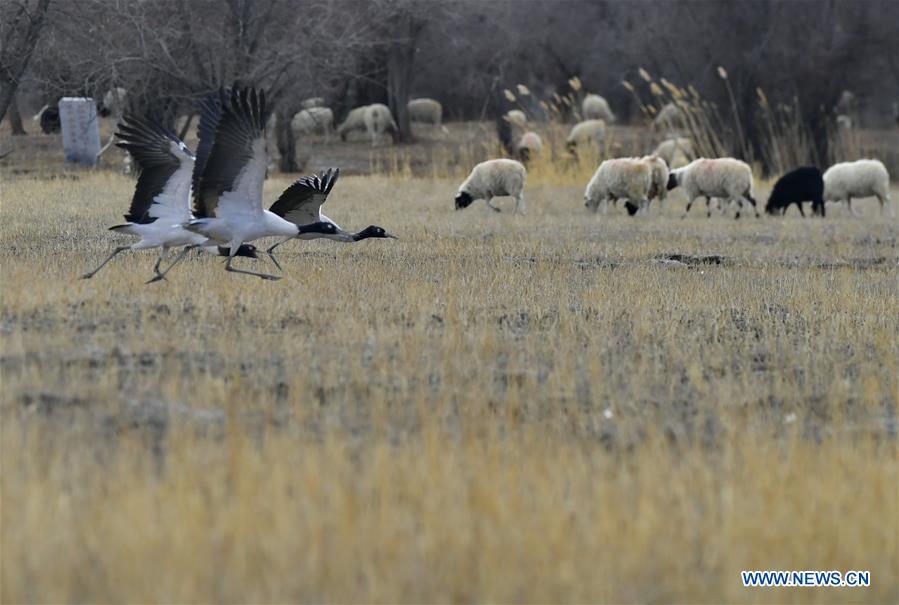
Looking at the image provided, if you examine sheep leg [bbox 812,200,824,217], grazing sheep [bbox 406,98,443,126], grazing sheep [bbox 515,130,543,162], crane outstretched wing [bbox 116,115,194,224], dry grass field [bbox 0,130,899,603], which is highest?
grazing sheep [bbox 406,98,443,126]

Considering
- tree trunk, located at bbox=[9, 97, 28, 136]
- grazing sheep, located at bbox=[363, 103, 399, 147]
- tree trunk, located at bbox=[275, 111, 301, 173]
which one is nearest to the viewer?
tree trunk, located at bbox=[275, 111, 301, 173]

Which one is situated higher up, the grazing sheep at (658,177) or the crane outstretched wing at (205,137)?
the crane outstretched wing at (205,137)

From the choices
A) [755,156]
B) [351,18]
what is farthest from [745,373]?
[755,156]

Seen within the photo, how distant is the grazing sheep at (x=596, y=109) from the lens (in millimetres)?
44156

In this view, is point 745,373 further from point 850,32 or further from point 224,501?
point 850,32

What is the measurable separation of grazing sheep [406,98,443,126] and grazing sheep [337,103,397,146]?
3.88 metres

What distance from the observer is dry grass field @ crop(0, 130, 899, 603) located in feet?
15.4

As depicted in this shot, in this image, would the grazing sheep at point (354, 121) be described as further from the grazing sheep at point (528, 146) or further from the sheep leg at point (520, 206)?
the sheep leg at point (520, 206)

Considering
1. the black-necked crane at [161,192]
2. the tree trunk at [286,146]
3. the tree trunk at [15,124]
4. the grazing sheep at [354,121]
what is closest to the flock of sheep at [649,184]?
the tree trunk at [286,146]

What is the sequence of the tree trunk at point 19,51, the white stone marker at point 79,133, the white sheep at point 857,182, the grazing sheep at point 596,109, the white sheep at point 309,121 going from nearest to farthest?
the tree trunk at point 19,51 → the white sheep at point 857,182 → the white stone marker at point 79,133 → the white sheep at point 309,121 → the grazing sheep at point 596,109

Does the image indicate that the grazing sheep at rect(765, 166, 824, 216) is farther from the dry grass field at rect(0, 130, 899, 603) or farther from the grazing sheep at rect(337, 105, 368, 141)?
the grazing sheep at rect(337, 105, 368, 141)

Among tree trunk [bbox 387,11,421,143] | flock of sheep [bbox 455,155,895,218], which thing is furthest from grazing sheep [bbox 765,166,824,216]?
tree trunk [bbox 387,11,421,143]

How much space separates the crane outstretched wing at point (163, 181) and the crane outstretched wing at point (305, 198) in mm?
1359

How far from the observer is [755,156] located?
33844 millimetres
